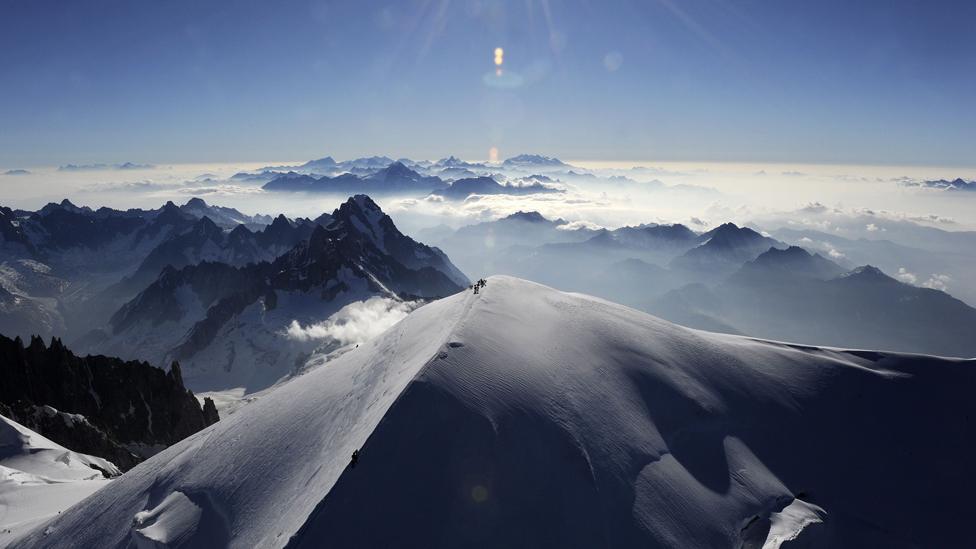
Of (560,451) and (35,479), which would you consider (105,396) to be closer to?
(35,479)

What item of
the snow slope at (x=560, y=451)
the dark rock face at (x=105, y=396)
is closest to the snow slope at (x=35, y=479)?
the snow slope at (x=560, y=451)

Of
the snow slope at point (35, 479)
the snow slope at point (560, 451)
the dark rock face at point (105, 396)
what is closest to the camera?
the snow slope at point (560, 451)

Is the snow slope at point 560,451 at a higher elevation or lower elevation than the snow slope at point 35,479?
higher

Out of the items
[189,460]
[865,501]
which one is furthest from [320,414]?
[865,501]

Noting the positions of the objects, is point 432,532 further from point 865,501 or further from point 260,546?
point 865,501

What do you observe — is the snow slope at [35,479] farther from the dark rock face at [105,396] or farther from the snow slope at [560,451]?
the dark rock face at [105,396]

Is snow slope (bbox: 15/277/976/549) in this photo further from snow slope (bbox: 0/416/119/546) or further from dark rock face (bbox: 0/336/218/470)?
dark rock face (bbox: 0/336/218/470)
